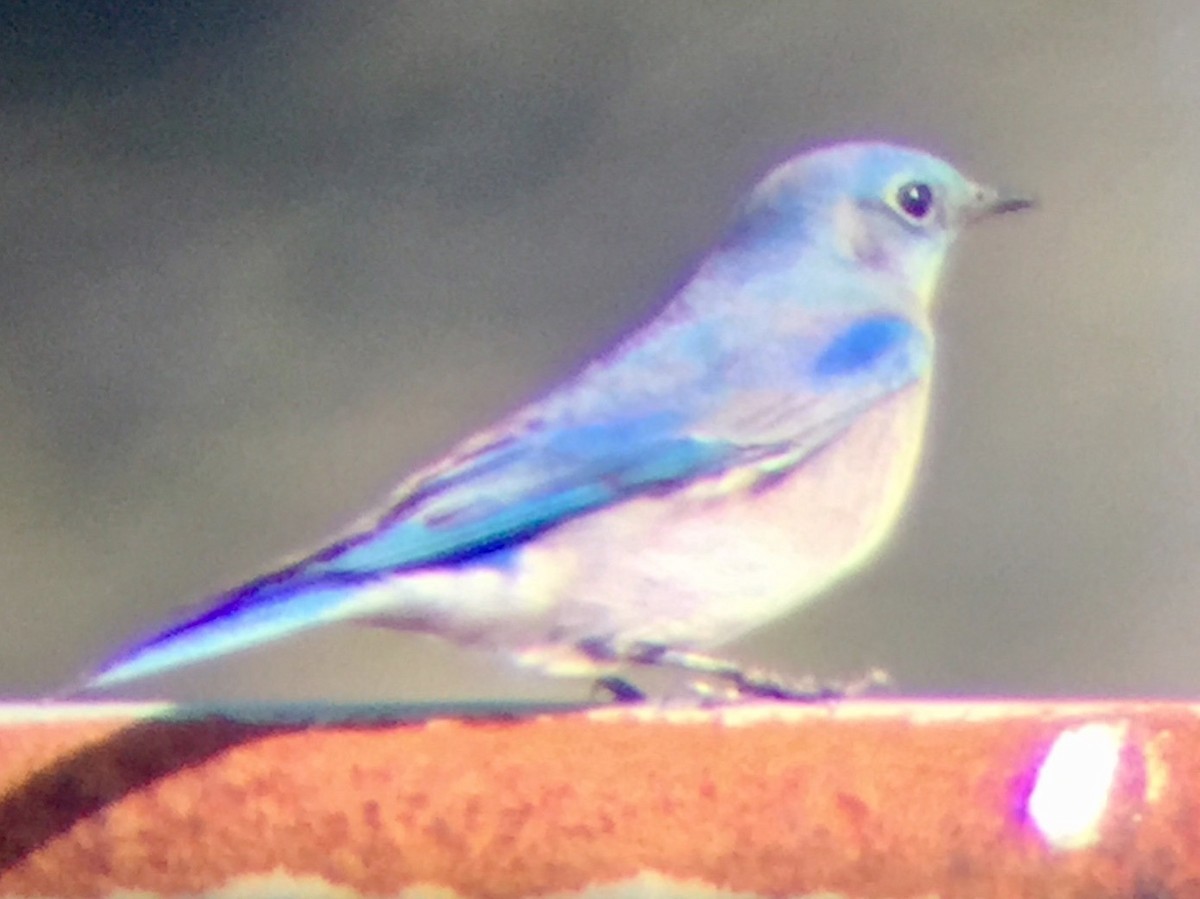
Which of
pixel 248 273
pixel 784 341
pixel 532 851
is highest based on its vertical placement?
pixel 248 273

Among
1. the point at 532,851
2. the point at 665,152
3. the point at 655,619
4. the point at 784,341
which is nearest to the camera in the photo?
the point at 532,851

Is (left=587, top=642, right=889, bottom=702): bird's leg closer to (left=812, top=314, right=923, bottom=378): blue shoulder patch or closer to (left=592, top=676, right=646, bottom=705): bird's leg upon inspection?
(left=592, top=676, right=646, bottom=705): bird's leg

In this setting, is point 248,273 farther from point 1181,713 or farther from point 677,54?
point 1181,713

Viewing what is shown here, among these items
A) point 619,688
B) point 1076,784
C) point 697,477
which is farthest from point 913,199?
point 1076,784

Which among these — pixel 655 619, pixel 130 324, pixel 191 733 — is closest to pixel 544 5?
pixel 130 324

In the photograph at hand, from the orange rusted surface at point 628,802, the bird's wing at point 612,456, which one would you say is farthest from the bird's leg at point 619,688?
the orange rusted surface at point 628,802

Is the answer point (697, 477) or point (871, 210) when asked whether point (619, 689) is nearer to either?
point (697, 477)

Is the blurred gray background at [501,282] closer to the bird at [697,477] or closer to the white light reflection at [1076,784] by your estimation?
the bird at [697,477]
